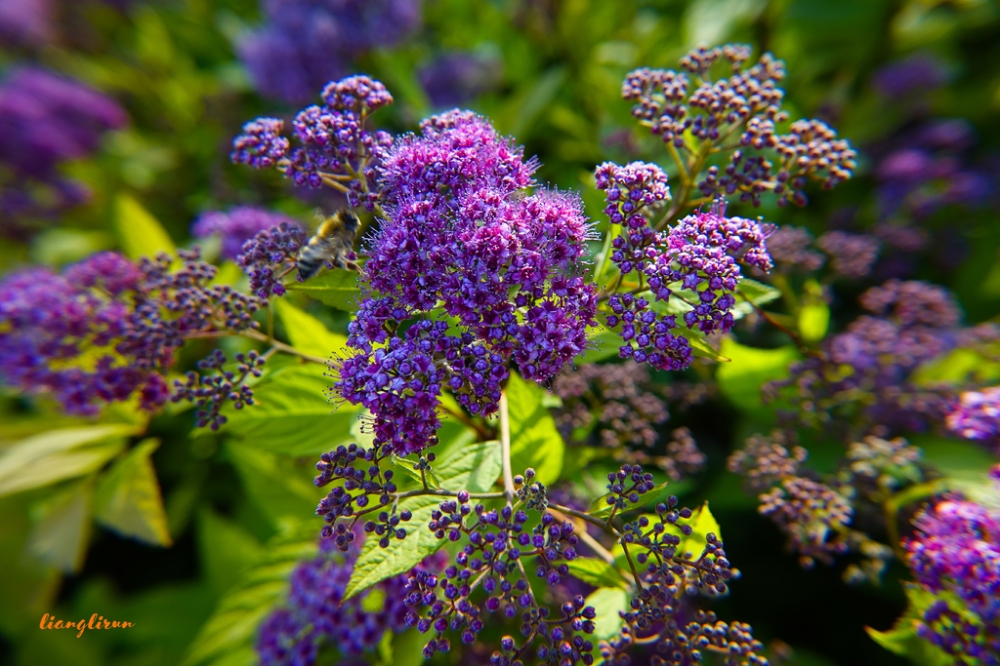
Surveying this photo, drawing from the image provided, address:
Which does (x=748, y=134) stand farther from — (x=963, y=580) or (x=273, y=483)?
(x=273, y=483)

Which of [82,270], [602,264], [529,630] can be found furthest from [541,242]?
[82,270]

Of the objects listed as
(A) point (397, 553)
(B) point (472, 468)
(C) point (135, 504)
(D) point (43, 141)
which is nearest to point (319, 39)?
(D) point (43, 141)

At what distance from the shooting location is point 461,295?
3.64ft

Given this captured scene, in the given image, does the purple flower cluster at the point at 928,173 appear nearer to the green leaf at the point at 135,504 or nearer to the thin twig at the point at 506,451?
the thin twig at the point at 506,451

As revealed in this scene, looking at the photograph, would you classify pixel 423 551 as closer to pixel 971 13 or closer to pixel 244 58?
pixel 244 58

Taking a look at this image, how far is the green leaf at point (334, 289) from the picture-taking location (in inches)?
51.6

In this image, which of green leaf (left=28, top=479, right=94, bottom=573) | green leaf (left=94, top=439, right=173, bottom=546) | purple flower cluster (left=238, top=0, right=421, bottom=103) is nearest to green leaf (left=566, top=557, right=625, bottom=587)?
green leaf (left=94, top=439, right=173, bottom=546)

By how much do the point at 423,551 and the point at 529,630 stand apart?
0.26 m

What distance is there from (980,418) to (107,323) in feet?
8.01

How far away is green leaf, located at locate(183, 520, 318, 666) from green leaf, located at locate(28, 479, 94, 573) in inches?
23.6

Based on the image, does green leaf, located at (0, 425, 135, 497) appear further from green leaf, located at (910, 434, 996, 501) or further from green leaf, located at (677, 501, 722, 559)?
green leaf, located at (910, 434, 996, 501)

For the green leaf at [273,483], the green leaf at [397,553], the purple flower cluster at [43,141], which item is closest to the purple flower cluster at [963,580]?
the green leaf at [397,553]

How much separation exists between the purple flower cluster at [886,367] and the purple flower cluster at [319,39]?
2.37m

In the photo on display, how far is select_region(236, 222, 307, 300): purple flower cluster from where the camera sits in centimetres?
133
